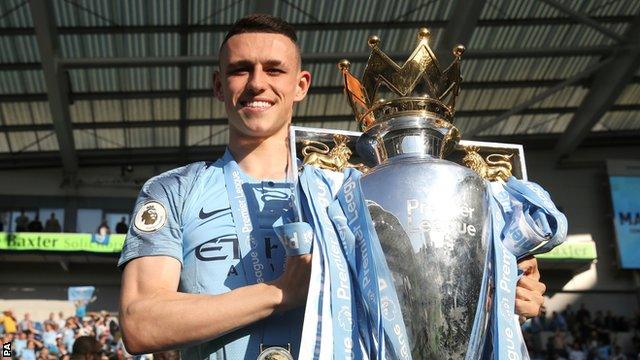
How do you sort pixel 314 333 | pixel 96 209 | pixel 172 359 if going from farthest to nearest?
pixel 96 209, pixel 172 359, pixel 314 333

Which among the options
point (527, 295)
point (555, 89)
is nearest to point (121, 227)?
point (555, 89)

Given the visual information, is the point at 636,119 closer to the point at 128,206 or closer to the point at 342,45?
the point at 342,45

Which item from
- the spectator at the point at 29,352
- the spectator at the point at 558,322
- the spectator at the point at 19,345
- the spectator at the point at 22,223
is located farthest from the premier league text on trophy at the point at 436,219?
the spectator at the point at 22,223

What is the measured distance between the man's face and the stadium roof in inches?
597

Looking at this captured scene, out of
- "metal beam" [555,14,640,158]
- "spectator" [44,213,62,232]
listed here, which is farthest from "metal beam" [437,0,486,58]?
"spectator" [44,213,62,232]

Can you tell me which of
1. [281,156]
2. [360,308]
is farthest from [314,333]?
[281,156]

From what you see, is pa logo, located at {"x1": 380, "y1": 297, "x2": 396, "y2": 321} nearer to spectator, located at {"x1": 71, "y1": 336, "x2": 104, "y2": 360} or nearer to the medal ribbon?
the medal ribbon

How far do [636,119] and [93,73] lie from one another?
1463cm

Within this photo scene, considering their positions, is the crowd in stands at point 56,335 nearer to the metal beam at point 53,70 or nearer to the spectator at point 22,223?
the metal beam at point 53,70

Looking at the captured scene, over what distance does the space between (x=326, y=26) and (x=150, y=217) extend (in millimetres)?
17057

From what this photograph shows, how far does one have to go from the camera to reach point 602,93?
21.3m

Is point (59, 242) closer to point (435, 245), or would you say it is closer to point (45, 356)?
point (45, 356)

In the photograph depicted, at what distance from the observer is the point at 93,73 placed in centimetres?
1948

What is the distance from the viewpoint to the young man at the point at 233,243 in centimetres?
164
